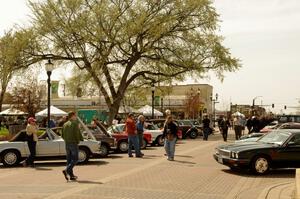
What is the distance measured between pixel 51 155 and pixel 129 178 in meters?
5.17

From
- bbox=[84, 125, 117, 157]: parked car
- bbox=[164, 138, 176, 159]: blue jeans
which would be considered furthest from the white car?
bbox=[164, 138, 176, 159]: blue jeans

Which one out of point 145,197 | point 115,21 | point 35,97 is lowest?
point 145,197

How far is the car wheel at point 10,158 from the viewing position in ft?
61.1

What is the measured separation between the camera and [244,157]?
51.1 ft

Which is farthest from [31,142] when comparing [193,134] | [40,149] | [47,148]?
[193,134]

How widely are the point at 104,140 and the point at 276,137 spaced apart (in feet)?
26.3

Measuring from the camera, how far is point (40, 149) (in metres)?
18.9

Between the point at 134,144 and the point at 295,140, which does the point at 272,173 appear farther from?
the point at 134,144

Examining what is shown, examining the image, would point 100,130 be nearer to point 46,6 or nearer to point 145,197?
point 145,197

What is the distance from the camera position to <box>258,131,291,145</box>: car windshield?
645 inches

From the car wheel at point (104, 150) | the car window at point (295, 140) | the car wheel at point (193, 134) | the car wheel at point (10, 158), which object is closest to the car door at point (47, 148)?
the car wheel at point (10, 158)

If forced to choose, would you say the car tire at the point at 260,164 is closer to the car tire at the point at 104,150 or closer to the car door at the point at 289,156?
the car door at the point at 289,156

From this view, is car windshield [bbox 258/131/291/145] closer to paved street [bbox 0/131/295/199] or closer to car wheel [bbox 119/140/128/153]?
paved street [bbox 0/131/295/199]

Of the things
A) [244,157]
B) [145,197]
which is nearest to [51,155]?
[244,157]
